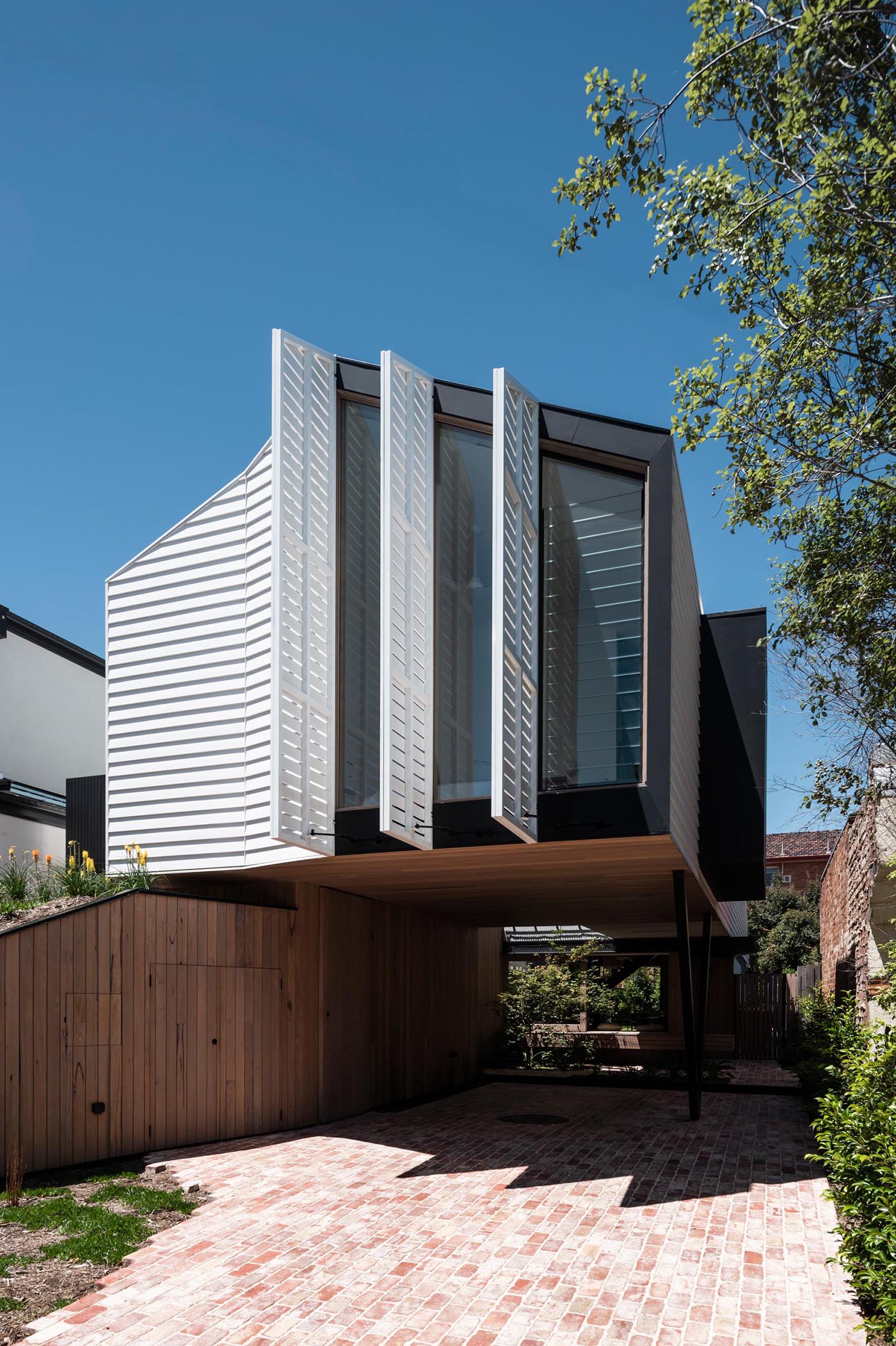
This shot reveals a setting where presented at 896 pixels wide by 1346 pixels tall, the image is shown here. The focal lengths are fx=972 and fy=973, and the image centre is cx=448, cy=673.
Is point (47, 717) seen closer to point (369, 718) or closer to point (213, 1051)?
point (213, 1051)

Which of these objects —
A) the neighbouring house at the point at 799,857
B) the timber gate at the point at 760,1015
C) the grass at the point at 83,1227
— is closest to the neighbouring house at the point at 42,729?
the grass at the point at 83,1227

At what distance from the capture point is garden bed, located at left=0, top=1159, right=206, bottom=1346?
528 centimetres

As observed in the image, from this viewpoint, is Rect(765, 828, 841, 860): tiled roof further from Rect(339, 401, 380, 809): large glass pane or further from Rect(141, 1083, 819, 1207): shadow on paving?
Rect(339, 401, 380, 809): large glass pane

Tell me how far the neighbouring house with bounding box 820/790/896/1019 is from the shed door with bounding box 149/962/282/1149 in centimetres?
618

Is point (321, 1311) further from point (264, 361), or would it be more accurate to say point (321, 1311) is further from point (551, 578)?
point (264, 361)

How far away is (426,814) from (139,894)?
9.75ft

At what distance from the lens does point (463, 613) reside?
919 cm

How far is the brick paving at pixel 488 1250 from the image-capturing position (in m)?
5.01

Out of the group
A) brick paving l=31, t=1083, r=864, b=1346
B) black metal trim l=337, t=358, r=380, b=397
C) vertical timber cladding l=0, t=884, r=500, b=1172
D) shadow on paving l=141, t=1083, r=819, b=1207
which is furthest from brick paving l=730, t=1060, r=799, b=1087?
black metal trim l=337, t=358, r=380, b=397

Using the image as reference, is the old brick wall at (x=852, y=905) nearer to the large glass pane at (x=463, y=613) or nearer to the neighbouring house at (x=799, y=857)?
the large glass pane at (x=463, y=613)

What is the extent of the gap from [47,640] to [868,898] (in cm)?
1512

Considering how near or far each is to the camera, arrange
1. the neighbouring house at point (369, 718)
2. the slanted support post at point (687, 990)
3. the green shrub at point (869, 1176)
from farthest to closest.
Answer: the slanted support post at point (687, 990)
the neighbouring house at point (369, 718)
the green shrub at point (869, 1176)

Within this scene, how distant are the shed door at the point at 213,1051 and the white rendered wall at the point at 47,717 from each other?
8.99 metres

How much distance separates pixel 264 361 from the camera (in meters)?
9.64
